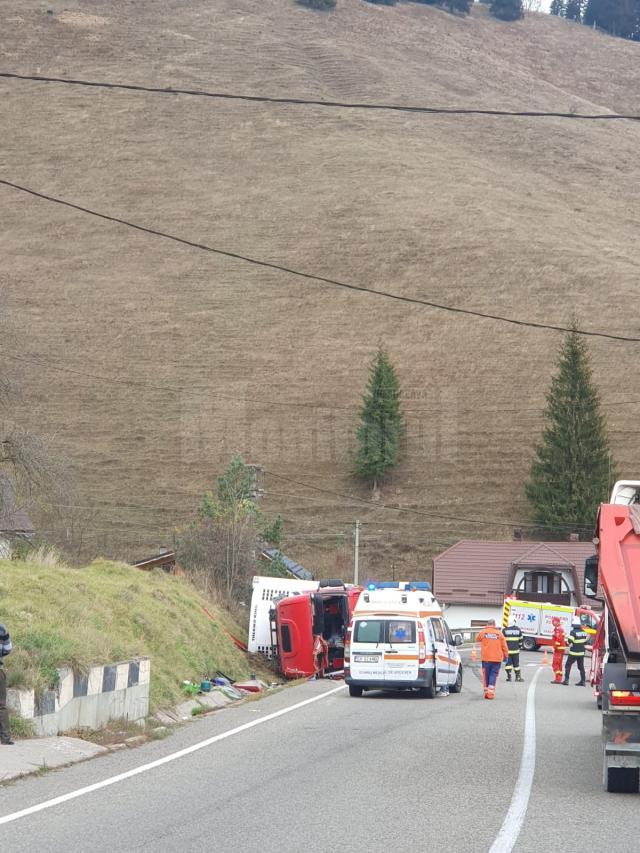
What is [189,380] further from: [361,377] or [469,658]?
[469,658]

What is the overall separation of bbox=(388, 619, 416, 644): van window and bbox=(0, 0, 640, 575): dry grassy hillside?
33655mm

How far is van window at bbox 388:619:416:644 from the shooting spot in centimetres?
2331

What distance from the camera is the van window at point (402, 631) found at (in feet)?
76.5

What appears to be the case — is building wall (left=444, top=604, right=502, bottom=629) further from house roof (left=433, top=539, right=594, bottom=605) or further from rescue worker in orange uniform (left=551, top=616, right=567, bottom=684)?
rescue worker in orange uniform (left=551, top=616, right=567, bottom=684)

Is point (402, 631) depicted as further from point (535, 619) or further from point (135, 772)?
point (535, 619)

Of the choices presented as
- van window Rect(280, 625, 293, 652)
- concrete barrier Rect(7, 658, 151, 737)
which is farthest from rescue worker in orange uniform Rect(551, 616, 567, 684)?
concrete barrier Rect(7, 658, 151, 737)

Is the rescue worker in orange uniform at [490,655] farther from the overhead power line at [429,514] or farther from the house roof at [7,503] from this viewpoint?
the overhead power line at [429,514]

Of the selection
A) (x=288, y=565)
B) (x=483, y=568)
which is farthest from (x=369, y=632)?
(x=483, y=568)

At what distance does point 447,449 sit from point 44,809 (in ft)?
235

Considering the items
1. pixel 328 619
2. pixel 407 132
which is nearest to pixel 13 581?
pixel 328 619

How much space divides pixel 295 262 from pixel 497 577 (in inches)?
1735

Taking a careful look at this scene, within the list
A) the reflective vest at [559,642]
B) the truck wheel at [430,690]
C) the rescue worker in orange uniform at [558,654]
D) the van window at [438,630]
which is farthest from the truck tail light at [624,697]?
the reflective vest at [559,642]

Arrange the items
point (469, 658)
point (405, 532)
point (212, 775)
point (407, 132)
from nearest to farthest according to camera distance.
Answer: point (212, 775) < point (469, 658) < point (405, 532) < point (407, 132)

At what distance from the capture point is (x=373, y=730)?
16.8 m
